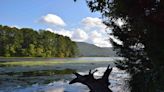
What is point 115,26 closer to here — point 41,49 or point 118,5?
point 118,5


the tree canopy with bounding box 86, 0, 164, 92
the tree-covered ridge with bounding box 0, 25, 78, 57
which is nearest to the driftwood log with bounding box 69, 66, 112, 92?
the tree canopy with bounding box 86, 0, 164, 92

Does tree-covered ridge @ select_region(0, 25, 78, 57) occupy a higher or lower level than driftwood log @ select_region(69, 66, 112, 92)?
higher

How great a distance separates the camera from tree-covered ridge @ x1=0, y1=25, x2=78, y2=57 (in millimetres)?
128500

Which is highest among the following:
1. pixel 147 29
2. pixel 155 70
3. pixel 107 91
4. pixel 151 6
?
pixel 151 6

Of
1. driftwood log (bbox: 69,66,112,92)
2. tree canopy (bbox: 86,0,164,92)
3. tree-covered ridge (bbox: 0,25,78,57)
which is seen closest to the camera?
tree canopy (bbox: 86,0,164,92)

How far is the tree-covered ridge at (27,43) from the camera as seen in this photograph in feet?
422

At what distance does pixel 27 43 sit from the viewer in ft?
443

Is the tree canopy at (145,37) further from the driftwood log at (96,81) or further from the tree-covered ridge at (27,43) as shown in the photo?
the tree-covered ridge at (27,43)

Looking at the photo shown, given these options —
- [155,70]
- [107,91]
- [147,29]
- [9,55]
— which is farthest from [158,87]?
[9,55]

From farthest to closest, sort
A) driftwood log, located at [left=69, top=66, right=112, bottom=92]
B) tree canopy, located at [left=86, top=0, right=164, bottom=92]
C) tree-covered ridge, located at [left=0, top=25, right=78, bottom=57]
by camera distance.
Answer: tree-covered ridge, located at [left=0, top=25, right=78, bottom=57] < driftwood log, located at [left=69, top=66, right=112, bottom=92] < tree canopy, located at [left=86, top=0, right=164, bottom=92]

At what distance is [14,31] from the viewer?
13575 cm

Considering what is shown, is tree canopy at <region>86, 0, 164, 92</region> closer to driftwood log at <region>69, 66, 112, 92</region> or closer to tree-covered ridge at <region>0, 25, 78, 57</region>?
driftwood log at <region>69, 66, 112, 92</region>

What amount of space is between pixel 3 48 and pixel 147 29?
390ft

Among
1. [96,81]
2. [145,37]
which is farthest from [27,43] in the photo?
[145,37]
